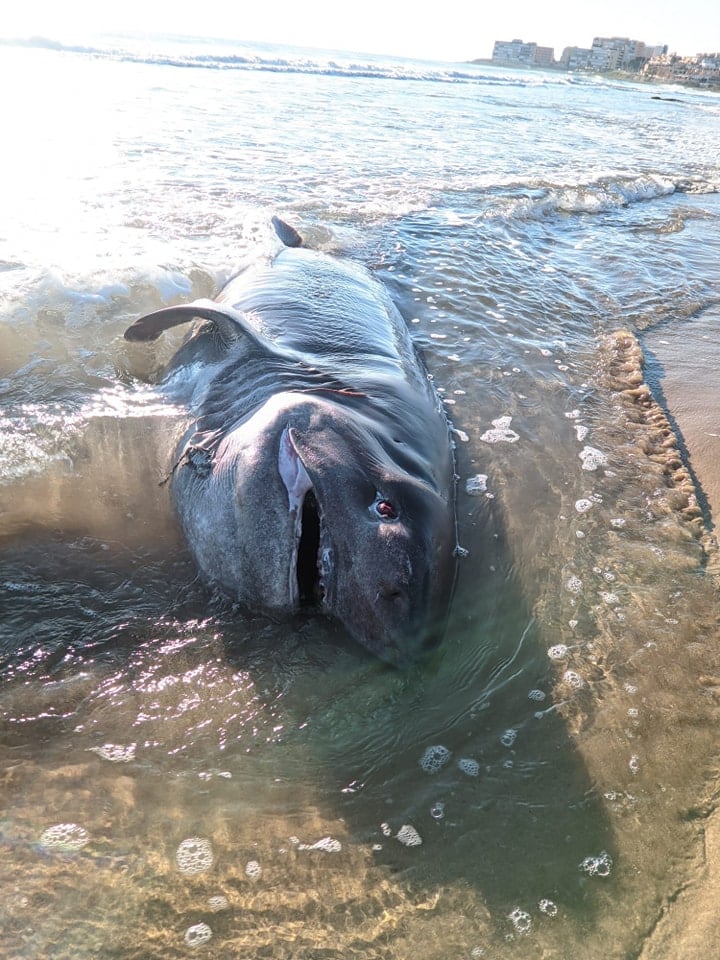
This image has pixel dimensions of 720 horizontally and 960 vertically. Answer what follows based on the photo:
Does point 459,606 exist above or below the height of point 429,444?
below

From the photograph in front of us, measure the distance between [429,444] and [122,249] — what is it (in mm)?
4818

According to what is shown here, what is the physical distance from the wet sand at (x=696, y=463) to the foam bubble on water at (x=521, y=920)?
0.31 m

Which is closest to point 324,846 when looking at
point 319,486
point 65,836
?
point 65,836

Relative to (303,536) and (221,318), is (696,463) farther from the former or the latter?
(221,318)

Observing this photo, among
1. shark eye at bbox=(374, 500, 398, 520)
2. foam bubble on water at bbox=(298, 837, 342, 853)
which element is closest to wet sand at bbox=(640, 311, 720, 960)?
foam bubble on water at bbox=(298, 837, 342, 853)

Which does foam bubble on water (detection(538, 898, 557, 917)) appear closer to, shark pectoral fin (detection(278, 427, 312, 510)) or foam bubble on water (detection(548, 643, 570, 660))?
foam bubble on water (detection(548, 643, 570, 660))

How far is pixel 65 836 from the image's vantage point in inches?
79.7

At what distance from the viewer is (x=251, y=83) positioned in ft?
79.0

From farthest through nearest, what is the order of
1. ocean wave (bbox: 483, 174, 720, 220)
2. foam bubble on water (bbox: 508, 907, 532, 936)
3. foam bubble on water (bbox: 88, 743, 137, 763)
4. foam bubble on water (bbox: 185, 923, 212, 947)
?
ocean wave (bbox: 483, 174, 720, 220) → foam bubble on water (bbox: 88, 743, 137, 763) → foam bubble on water (bbox: 508, 907, 532, 936) → foam bubble on water (bbox: 185, 923, 212, 947)

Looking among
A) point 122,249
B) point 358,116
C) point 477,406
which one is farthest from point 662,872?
point 358,116

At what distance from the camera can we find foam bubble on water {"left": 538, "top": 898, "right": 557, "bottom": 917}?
6.43 feet

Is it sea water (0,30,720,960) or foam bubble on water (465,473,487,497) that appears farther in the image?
foam bubble on water (465,473,487,497)

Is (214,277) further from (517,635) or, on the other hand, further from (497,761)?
(497,761)

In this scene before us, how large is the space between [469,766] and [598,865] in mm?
502
